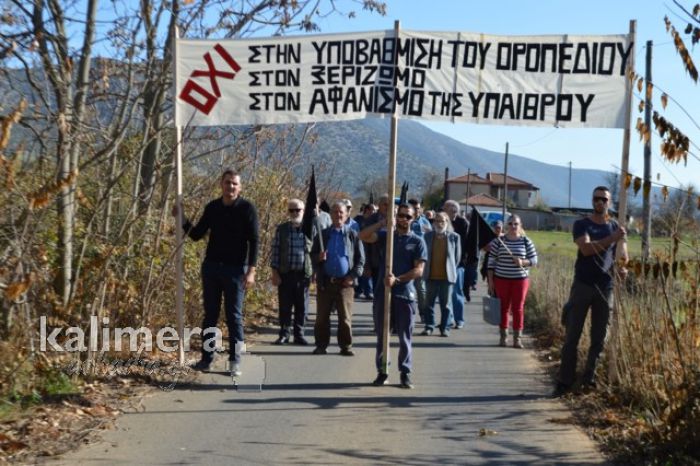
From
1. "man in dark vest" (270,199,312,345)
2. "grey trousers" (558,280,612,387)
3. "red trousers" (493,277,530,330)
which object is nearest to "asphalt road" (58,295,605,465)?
"grey trousers" (558,280,612,387)

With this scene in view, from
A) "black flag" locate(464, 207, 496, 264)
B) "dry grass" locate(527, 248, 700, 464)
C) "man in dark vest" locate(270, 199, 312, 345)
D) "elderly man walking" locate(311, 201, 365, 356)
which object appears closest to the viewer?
"dry grass" locate(527, 248, 700, 464)

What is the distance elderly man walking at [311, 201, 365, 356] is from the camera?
39.3 ft

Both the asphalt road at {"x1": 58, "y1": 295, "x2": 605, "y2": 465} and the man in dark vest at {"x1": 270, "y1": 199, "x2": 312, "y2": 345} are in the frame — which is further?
the man in dark vest at {"x1": 270, "y1": 199, "x2": 312, "y2": 345}

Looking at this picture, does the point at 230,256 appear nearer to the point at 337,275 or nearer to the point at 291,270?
the point at 337,275

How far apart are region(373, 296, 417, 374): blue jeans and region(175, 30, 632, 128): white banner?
1987 mm

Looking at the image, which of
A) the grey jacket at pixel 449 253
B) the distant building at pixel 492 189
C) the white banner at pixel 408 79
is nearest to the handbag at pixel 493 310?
the grey jacket at pixel 449 253

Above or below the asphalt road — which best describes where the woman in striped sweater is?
above

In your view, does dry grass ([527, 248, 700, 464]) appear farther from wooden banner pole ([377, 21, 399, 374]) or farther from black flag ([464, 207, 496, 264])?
black flag ([464, 207, 496, 264])

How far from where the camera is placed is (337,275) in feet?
39.7

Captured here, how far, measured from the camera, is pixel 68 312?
8.88 m

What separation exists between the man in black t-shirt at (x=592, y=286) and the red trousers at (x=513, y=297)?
368 cm

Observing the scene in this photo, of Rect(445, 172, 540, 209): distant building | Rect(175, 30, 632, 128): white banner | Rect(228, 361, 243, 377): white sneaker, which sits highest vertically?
Rect(445, 172, 540, 209): distant building

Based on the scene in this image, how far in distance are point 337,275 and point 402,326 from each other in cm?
253

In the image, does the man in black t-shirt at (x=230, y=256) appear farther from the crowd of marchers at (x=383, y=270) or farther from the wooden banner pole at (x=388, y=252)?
the wooden banner pole at (x=388, y=252)
